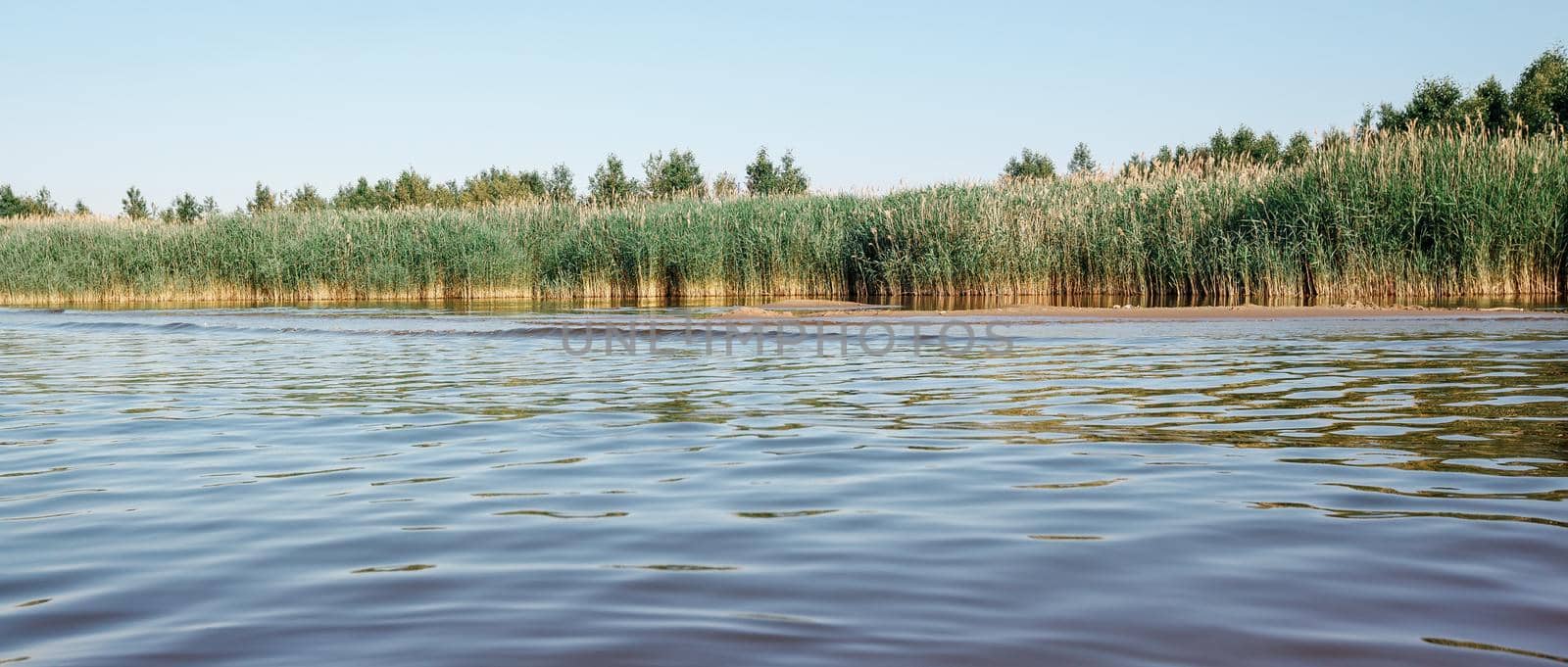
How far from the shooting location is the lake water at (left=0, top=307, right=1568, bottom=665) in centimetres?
274

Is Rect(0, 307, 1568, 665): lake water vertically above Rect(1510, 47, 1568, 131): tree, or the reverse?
Rect(1510, 47, 1568, 131): tree

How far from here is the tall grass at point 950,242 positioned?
1812cm

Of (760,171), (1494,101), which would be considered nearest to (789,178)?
(760,171)

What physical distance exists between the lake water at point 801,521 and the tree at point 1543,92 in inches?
1474

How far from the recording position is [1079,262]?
21.5 m

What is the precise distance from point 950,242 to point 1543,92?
119ft

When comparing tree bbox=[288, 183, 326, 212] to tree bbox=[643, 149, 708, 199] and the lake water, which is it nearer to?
tree bbox=[643, 149, 708, 199]

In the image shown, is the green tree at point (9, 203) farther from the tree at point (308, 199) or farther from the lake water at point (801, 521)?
the lake water at point (801, 521)

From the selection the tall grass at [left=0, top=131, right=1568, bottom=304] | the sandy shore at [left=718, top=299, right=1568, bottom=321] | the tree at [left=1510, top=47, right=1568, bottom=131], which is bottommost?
the sandy shore at [left=718, top=299, right=1568, bottom=321]

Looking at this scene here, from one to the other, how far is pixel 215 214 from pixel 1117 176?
20.5 metres

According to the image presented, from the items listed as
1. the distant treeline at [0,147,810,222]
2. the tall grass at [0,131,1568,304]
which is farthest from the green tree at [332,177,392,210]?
the tall grass at [0,131,1568,304]

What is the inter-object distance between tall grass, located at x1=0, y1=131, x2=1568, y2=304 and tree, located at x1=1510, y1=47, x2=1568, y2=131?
22.0 meters

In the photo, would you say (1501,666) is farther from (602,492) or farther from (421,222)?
(421,222)

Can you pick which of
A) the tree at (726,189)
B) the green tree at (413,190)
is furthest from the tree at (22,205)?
the tree at (726,189)
